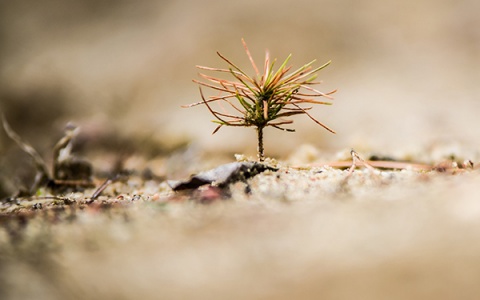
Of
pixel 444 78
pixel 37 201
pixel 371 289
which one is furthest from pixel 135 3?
pixel 371 289

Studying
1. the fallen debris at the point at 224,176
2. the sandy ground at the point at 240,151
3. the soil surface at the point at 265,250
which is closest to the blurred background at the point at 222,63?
the sandy ground at the point at 240,151

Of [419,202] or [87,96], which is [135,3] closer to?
[87,96]

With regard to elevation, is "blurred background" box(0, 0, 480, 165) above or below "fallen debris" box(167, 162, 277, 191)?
above

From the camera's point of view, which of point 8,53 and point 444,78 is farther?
point 8,53

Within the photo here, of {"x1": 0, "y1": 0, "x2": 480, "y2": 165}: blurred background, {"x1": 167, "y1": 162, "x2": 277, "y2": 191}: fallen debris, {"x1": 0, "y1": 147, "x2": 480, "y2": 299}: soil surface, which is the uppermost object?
{"x1": 0, "y1": 0, "x2": 480, "y2": 165}: blurred background

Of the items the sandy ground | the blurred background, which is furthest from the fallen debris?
the blurred background

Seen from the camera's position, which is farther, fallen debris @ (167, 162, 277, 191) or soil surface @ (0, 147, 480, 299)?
fallen debris @ (167, 162, 277, 191)

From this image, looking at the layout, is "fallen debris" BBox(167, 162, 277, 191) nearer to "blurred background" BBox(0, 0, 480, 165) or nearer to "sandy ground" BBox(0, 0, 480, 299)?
"sandy ground" BBox(0, 0, 480, 299)

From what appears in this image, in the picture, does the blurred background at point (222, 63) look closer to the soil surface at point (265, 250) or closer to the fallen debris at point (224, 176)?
the fallen debris at point (224, 176)

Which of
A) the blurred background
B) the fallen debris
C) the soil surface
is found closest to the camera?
the soil surface
